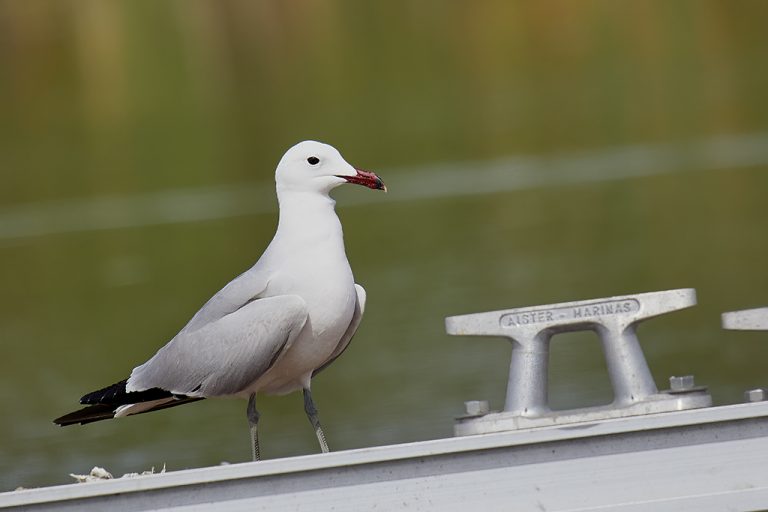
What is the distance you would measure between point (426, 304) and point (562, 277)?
42.1 inches

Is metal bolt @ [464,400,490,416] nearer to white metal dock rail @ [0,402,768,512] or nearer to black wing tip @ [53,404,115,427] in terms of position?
white metal dock rail @ [0,402,768,512]

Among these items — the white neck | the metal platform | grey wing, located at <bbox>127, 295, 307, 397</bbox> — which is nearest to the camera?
the metal platform

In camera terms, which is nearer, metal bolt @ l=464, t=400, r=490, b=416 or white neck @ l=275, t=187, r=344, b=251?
metal bolt @ l=464, t=400, r=490, b=416

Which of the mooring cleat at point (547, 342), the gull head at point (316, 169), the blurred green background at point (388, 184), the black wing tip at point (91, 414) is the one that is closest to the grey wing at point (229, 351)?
the black wing tip at point (91, 414)

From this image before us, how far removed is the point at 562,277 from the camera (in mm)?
10523

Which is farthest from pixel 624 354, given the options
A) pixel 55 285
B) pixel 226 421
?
pixel 55 285

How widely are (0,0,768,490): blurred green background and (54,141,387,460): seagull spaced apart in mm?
2208

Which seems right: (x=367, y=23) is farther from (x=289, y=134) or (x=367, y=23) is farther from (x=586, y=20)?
(x=289, y=134)

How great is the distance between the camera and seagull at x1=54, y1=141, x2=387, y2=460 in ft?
13.9

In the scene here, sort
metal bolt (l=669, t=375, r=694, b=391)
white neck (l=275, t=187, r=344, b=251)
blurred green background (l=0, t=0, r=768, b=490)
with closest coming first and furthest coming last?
metal bolt (l=669, t=375, r=694, b=391)
white neck (l=275, t=187, r=344, b=251)
blurred green background (l=0, t=0, r=768, b=490)

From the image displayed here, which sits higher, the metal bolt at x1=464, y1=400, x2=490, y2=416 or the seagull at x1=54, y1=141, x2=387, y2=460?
the seagull at x1=54, y1=141, x2=387, y2=460

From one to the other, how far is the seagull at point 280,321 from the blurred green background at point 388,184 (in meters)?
2.21

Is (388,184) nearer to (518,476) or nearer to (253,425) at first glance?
(253,425)

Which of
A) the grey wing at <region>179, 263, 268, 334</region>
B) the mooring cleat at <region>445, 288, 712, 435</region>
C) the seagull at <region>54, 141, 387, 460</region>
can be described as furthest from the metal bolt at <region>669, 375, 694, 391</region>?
the grey wing at <region>179, 263, 268, 334</region>
